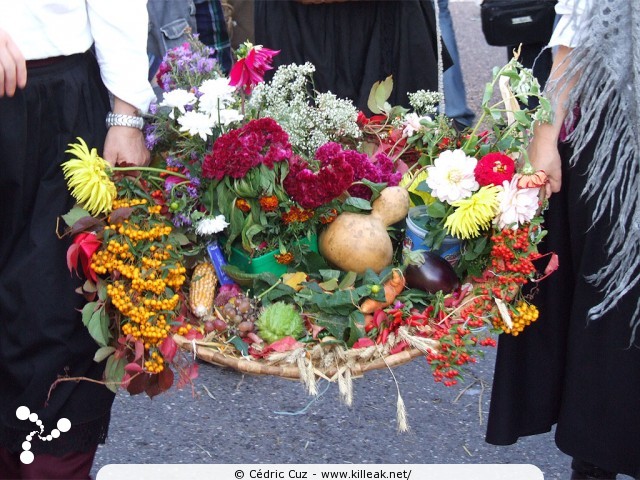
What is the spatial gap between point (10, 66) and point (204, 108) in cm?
42

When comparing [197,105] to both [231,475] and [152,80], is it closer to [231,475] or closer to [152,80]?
[231,475]

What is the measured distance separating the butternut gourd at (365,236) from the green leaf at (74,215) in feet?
1.55

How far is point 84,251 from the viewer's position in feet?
5.49

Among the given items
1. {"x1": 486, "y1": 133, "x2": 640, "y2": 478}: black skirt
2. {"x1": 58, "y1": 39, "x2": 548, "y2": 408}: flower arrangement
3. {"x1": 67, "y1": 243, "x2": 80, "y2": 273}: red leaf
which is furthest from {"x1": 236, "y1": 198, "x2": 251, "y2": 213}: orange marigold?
{"x1": 486, "y1": 133, "x2": 640, "y2": 478}: black skirt

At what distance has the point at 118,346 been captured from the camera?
67.4 inches

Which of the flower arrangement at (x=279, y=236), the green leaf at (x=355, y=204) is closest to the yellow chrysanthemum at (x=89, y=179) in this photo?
the flower arrangement at (x=279, y=236)

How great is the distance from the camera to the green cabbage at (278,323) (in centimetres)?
170

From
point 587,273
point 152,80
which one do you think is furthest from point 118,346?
point 152,80

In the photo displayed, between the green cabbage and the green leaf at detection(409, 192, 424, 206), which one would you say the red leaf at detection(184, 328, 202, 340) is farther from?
the green leaf at detection(409, 192, 424, 206)

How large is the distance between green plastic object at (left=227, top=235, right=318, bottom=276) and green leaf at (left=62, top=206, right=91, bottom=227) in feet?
1.03

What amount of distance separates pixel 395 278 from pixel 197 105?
1.80 ft

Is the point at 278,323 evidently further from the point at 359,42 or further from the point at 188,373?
the point at 359,42

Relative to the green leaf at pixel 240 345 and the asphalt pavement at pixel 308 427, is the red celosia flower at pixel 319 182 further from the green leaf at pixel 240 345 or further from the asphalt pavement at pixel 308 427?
the asphalt pavement at pixel 308 427

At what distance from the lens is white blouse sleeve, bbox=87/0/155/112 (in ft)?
5.74
